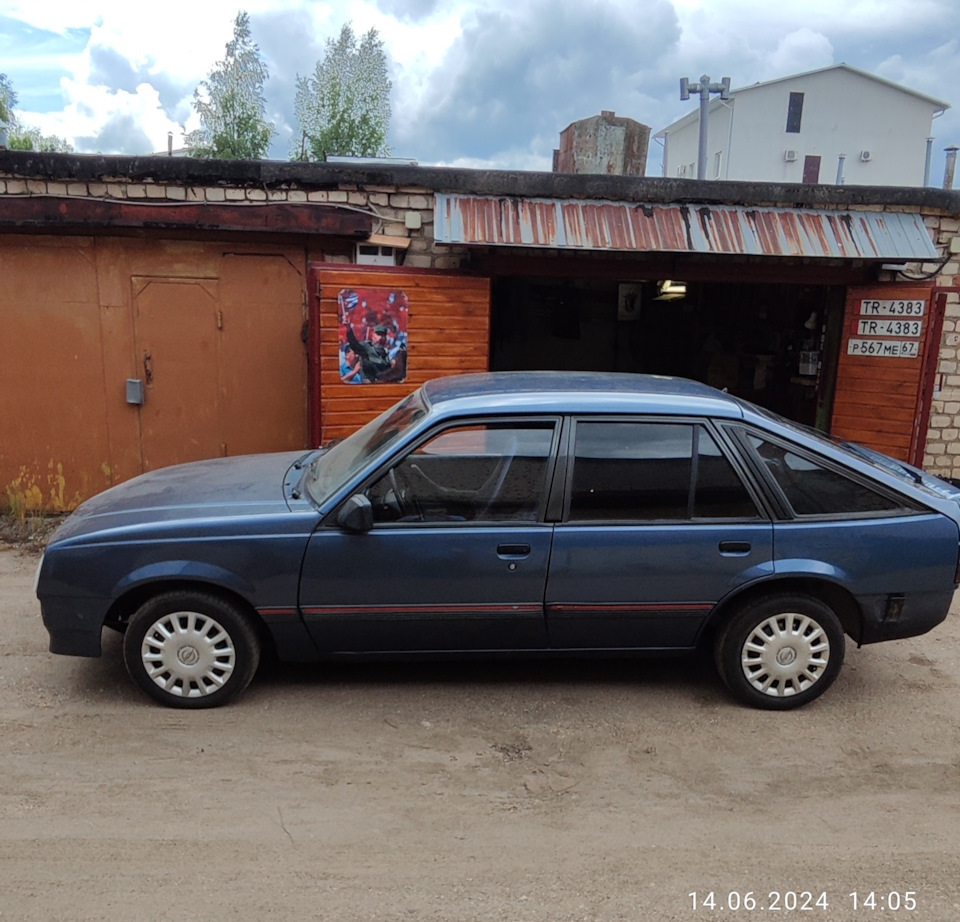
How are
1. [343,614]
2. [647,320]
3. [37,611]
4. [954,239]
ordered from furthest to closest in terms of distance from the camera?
[647,320], [954,239], [37,611], [343,614]

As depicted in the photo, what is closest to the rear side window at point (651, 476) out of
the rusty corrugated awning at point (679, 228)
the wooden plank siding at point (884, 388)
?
the rusty corrugated awning at point (679, 228)

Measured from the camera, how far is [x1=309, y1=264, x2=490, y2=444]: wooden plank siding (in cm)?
696

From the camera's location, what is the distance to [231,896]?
2850 mm

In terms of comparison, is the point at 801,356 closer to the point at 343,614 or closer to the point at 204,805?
the point at 343,614

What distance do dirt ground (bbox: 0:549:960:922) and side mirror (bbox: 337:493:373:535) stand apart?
981 millimetres

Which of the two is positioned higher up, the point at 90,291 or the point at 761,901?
the point at 90,291

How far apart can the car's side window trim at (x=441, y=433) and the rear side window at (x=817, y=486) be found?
1004 mm

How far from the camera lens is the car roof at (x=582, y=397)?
13.5ft

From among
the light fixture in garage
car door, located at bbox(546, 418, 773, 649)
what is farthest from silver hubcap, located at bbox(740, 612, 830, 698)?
the light fixture in garage

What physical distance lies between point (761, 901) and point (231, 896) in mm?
1836

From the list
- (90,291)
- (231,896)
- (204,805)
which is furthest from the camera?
(90,291)

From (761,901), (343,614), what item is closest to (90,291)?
(343,614)

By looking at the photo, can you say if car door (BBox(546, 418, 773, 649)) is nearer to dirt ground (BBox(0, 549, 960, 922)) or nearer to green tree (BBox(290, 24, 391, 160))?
dirt ground (BBox(0, 549, 960, 922))

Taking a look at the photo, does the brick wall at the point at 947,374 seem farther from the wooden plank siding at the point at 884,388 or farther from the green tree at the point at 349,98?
the green tree at the point at 349,98
